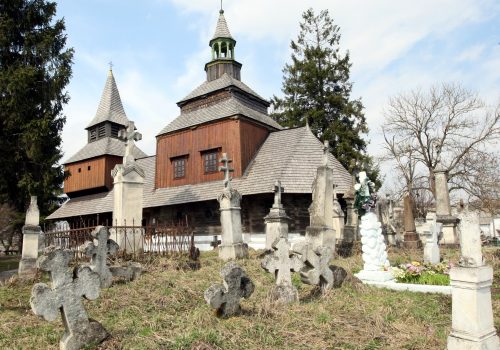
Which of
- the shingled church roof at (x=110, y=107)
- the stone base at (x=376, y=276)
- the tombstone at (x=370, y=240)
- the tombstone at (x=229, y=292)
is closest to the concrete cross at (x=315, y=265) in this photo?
the tombstone at (x=229, y=292)

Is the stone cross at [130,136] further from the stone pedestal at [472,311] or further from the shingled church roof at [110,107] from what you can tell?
Result: the shingled church roof at [110,107]

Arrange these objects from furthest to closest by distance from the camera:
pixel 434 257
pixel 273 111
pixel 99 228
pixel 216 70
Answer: pixel 273 111 < pixel 216 70 < pixel 434 257 < pixel 99 228

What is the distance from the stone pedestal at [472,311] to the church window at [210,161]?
18.7 meters

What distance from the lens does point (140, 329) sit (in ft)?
15.6

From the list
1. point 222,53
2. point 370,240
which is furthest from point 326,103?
point 370,240

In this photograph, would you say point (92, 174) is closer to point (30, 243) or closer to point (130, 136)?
point (130, 136)

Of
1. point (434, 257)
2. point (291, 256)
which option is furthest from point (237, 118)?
point (291, 256)

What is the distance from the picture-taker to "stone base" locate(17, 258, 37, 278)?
10141 millimetres

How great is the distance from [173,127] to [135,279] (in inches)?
677

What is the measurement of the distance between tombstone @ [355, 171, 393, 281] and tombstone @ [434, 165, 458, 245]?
751cm

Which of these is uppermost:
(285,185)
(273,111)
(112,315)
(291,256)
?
(273,111)

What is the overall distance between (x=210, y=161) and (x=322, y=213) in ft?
38.6

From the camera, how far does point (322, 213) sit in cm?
1183

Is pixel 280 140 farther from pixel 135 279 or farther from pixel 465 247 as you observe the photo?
pixel 465 247
